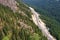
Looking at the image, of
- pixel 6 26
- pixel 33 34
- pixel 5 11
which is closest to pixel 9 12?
pixel 5 11

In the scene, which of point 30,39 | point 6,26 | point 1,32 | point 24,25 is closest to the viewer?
point 1,32

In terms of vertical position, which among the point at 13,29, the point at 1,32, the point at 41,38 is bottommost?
the point at 1,32

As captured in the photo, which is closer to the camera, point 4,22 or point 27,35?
point 4,22

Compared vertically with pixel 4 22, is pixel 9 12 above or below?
above

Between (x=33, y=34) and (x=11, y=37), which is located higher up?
(x=33, y=34)

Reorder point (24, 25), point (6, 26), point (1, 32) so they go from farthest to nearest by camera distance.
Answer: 1. point (24, 25)
2. point (6, 26)
3. point (1, 32)

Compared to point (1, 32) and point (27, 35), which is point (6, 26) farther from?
point (27, 35)

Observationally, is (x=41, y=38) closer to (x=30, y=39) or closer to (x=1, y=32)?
(x=30, y=39)

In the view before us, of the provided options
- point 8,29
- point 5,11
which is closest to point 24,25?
point 5,11

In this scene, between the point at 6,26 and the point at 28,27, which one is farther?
the point at 28,27
